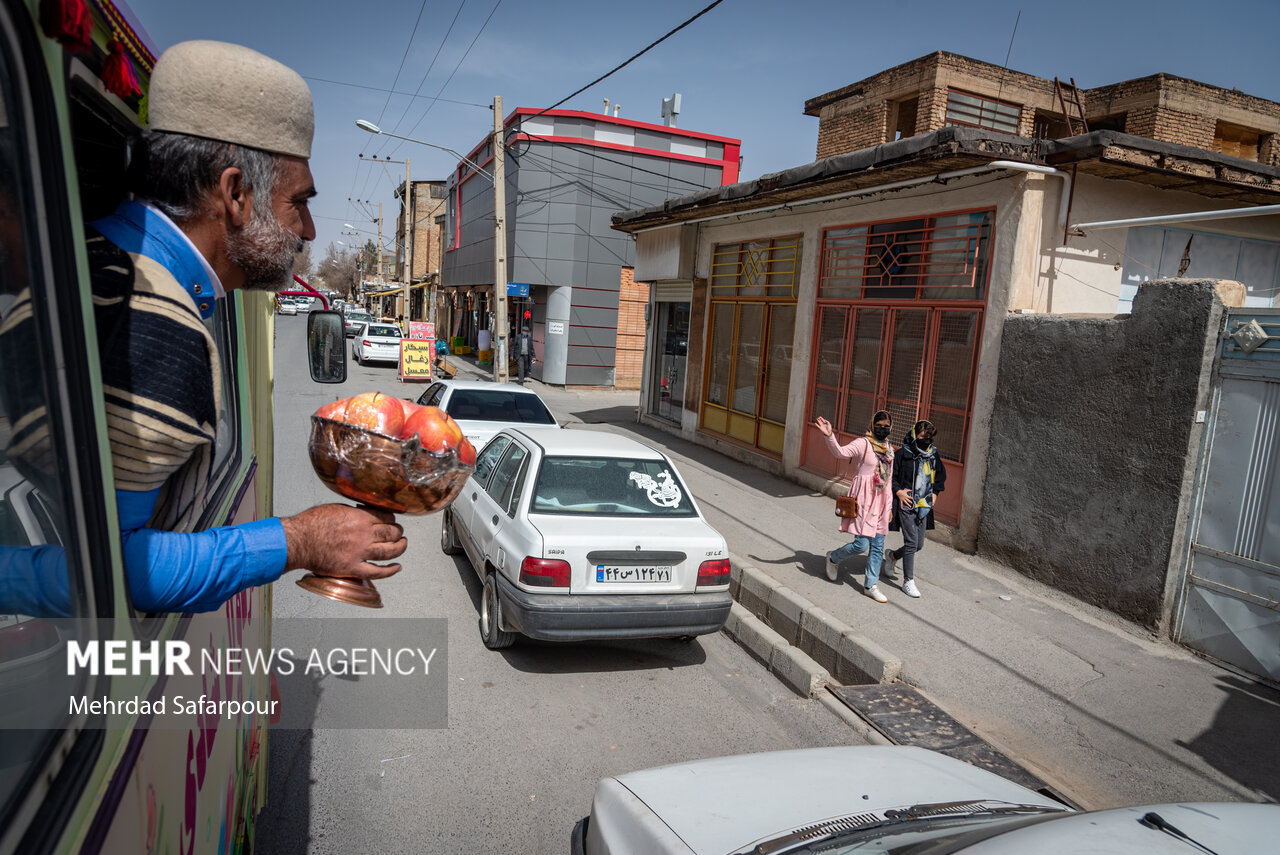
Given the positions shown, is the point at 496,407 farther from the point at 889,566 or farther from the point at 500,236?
the point at 500,236

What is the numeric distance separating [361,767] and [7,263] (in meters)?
3.94

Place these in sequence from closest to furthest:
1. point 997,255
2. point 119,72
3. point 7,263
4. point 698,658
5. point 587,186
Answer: point 7,263
point 119,72
point 698,658
point 997,255
point 587,186

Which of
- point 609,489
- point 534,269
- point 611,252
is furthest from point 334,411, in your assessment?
point 611,252

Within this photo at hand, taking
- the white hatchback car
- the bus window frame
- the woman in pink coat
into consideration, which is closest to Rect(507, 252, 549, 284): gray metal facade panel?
the woman in pink coat

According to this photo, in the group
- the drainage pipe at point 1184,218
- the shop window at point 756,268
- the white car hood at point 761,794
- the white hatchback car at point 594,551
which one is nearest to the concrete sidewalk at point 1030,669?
the white hatchback car at point 594,551

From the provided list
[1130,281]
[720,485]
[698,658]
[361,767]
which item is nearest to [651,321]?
[720,485]

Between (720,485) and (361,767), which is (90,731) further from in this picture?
(720,485)

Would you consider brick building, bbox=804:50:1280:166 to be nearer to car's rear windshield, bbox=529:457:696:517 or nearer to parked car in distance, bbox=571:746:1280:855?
car's rear windshield, bbox=529:457:696:517

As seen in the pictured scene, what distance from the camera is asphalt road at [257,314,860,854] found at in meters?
3.70

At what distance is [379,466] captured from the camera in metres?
1.44

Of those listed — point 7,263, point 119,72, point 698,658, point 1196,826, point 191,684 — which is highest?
point 119,72

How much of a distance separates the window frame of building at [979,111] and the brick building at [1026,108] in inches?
1.1

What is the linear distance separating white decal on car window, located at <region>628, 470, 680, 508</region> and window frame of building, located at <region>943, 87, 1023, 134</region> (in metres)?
18.7

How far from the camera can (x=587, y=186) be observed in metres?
24.2
